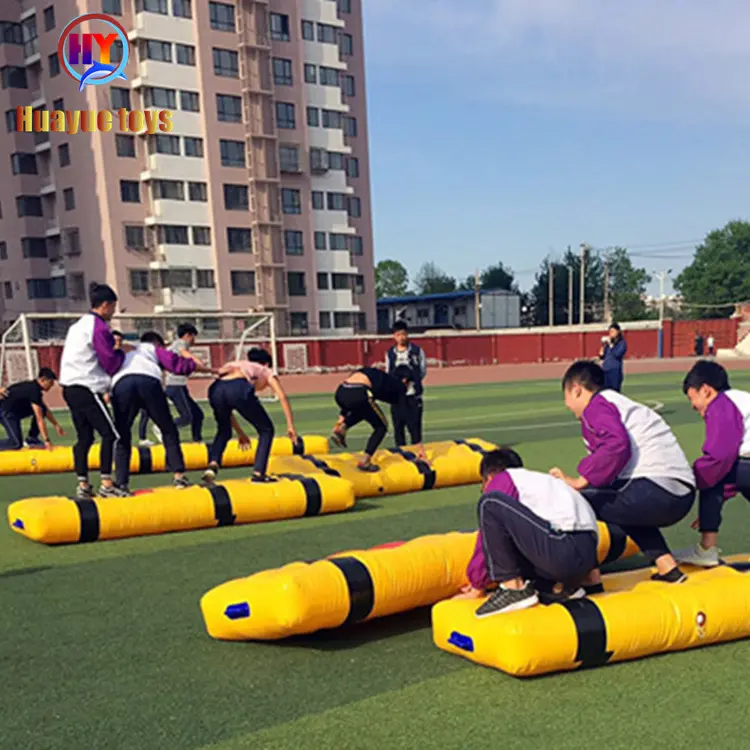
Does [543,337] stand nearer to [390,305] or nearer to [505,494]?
[390,305]

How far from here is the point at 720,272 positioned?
Answer: 85.8 m

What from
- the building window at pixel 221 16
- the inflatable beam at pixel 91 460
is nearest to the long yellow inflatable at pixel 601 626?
the inflatable beam at pixel 91 460

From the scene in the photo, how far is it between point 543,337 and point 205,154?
27056 millimetres

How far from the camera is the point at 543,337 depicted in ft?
152

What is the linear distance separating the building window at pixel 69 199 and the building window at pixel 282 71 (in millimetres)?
17244

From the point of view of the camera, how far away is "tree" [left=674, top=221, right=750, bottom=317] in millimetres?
84438

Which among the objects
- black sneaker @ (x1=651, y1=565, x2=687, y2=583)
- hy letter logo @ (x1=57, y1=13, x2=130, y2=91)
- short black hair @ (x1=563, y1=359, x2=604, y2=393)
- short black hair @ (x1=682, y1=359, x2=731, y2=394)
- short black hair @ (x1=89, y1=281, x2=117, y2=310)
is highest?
hy letter logo @ (x1=57, y1=13, x2=130, y2=91)

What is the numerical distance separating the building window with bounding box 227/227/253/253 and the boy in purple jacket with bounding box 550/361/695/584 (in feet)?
161

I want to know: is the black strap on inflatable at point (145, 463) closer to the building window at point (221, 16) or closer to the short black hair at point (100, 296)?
the short black hair at point (100, 296)

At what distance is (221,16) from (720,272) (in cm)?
6545

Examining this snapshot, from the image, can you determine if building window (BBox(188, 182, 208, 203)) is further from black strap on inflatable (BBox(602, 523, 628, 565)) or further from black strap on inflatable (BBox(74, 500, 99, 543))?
black strap on inflatable (BBox(602, 523, 628, 565))

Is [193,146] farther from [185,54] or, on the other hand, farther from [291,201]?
[291,201]

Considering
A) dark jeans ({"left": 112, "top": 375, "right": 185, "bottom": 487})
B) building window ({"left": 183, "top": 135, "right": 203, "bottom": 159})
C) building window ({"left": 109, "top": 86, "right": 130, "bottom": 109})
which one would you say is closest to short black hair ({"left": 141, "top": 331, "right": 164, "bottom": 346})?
dark jeans ({"left": 112, "top": 375, "right": 185, "bottom": 487})

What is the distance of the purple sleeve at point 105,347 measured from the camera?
23.4 ft
